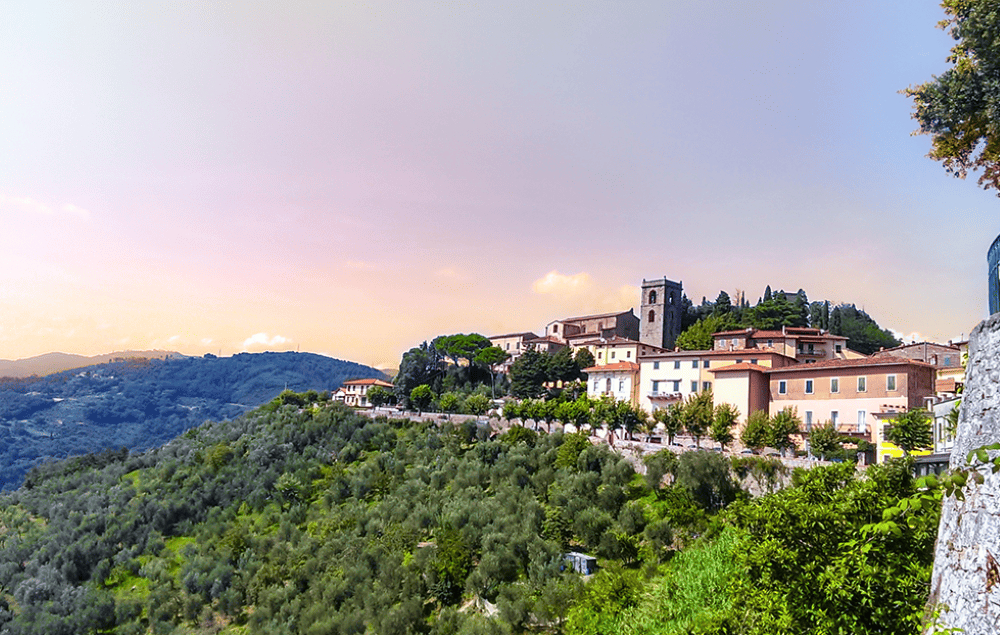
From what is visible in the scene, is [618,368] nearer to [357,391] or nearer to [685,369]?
[685,369]

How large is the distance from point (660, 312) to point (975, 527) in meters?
83.1

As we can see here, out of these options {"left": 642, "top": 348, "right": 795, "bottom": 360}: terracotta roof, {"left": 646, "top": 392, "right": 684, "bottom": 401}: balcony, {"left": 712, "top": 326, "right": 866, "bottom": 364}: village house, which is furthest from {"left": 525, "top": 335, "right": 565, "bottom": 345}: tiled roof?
{"left": 646, "top": 392, "right": 684, "bottom": 401}: balcony

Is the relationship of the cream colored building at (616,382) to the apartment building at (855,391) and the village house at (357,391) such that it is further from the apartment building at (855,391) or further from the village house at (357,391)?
the village house at (357,391)

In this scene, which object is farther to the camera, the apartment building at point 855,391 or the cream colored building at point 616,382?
the cream colored building at point 616,382

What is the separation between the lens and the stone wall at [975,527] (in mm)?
6371

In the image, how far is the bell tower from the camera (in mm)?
87500

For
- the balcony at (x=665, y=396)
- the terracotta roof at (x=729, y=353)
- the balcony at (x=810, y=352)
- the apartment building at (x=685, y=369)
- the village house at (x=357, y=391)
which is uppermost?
the balcony at (x=810, y=352)

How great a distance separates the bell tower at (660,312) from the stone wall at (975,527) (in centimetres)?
8035

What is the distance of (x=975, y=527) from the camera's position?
6762 millimetres

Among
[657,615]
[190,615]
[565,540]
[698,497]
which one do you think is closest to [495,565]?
[565,540]

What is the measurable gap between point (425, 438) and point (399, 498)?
13628 mm

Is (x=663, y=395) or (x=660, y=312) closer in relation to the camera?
(x=663, y=395)

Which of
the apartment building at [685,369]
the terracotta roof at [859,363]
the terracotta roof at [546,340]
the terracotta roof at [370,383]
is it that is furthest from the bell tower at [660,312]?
the terracotta roof at [370,383]

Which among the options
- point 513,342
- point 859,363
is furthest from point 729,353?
point 513,342
